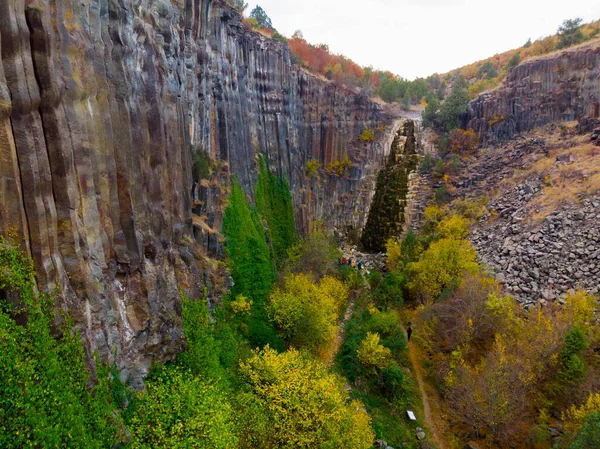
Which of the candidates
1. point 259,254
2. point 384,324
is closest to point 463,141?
point 384,324

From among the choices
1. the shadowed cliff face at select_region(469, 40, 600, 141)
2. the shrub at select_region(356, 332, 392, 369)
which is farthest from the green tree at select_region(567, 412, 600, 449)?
the shadowed cliff face at select_region(469, 40, 600, 141)

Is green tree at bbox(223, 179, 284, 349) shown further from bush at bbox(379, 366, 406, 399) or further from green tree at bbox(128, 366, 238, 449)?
green tree at bbox(128, 366, 238, 449)

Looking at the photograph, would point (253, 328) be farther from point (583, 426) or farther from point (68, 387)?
point (583, 426)

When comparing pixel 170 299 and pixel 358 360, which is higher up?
pixel 170 299

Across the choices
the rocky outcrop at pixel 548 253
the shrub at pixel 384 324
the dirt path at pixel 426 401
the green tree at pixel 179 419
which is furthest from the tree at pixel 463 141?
the green tree at pixel 179 419

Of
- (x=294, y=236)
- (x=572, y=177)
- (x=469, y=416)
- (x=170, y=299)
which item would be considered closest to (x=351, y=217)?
(x=294, y=236)

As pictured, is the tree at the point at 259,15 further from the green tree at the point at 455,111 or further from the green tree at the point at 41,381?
the green tree at the point at 41,381

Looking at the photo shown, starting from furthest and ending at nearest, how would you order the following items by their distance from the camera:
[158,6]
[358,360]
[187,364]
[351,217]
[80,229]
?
[351,217]
[358,360]
[158,6]
[187,364]
[80,229]

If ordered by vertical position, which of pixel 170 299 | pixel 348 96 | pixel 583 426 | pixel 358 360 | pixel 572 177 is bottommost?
pixel 358 360
